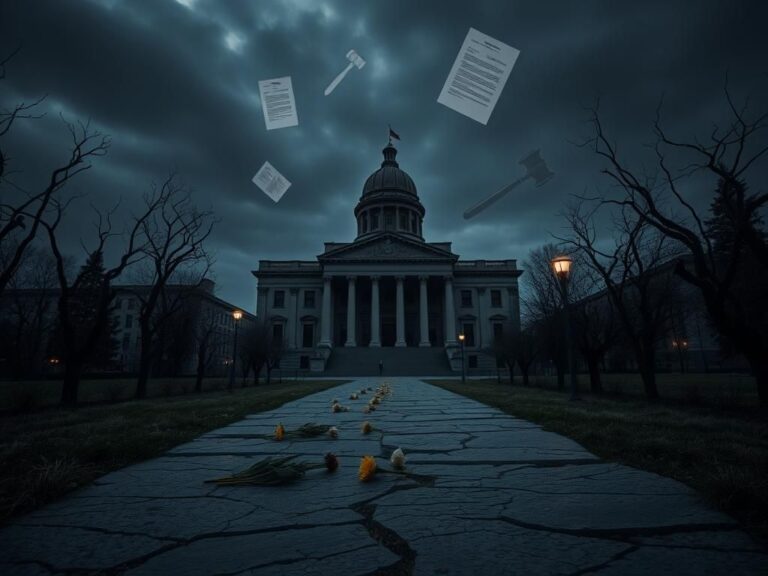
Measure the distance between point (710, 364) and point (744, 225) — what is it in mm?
38866

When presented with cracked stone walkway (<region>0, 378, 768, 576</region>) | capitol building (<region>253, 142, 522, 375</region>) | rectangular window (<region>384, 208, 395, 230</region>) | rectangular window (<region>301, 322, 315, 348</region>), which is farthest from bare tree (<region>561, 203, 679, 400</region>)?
rectangular window (<region>384, 208, 395, 230</region>)

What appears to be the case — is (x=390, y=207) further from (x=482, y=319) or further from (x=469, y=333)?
(x=469, y=333)

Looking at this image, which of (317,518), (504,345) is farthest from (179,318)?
(317,518)

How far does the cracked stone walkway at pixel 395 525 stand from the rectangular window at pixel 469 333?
4732cm

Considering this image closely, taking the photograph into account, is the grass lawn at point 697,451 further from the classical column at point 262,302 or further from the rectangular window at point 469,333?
the classical column at point 262,302

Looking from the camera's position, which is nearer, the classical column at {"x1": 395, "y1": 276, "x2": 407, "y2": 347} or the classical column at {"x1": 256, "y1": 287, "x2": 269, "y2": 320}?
the classical column at {"x1": 395, "y1": 276, "x2": 407, "y2": 347}

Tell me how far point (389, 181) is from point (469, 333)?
2920 cm

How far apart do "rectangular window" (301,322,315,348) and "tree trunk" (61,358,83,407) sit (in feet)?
124

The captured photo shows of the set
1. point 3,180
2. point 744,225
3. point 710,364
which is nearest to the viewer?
point 744,225

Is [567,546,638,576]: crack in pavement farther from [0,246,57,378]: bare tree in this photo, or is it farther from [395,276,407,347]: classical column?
[395,276,407,347]: classical column

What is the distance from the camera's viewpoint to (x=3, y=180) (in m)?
9.15

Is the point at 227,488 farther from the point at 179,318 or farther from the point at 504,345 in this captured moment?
the point at 179,318

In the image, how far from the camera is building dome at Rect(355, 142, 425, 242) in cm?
6028

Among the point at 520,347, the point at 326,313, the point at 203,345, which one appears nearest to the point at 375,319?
the point at 326,313
